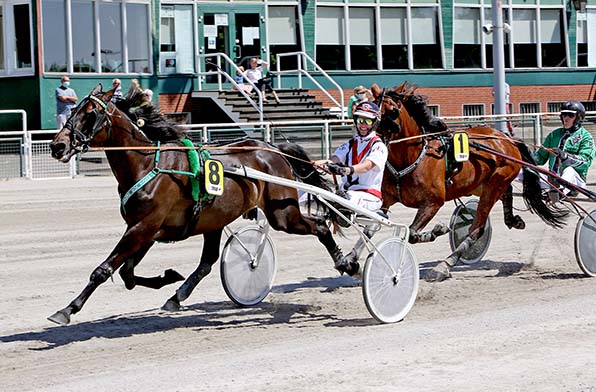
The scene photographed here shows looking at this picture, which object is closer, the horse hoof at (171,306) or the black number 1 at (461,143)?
the horse hoof at (171,306)

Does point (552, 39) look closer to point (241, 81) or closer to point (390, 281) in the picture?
point (241, 81)

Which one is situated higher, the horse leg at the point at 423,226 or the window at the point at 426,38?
the window at the point at 426,38

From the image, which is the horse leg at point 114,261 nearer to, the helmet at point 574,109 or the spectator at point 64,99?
the helmet at point 574,109

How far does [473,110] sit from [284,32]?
629 cm

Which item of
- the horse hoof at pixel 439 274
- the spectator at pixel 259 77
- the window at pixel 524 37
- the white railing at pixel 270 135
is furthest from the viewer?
the window at pixel 524 37

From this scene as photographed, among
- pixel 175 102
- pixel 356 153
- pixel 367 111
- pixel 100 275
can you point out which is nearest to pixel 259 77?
pixel 175 102

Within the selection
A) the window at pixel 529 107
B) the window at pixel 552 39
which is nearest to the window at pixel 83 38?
the window at pixel 529 107

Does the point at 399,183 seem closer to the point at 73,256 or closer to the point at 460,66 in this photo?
the point at 73,256

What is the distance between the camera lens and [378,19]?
30062mm

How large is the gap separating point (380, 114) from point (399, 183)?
887mm

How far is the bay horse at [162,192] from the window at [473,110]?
2270 centimetres

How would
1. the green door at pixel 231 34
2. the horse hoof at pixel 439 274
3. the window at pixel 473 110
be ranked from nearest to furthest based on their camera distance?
the horse hoof at pixel 439 274 < the green door at pixel 231 34 < the window at pixel 473 110

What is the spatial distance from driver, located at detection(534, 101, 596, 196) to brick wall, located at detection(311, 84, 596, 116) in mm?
17797

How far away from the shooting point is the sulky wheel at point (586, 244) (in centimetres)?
1036
